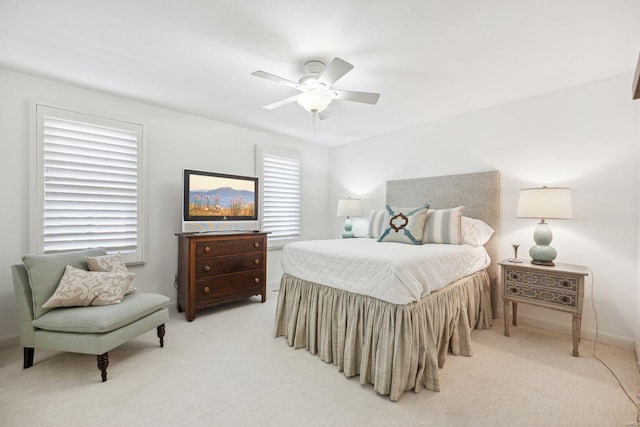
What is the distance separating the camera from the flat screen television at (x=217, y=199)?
3.29 meters

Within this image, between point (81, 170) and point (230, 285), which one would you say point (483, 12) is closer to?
point (230, 285)

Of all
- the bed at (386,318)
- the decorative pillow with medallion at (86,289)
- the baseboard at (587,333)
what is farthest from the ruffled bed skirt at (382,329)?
the decorative pillow with medallion at (86,289)

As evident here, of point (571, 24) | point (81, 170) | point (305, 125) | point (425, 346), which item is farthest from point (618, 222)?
point (81, 170)

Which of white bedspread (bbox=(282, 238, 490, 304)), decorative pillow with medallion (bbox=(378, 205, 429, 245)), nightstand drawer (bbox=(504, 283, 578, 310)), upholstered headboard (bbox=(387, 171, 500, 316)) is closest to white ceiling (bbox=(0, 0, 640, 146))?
upholstered headboard (bbox=(387, 171, 500, 316))

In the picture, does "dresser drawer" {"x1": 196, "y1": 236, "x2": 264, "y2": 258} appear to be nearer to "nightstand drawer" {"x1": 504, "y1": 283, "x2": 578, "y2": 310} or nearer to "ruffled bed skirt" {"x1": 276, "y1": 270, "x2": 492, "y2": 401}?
"ruffled bed skirt" {"x1": 276, "y1": 270, "x2": 492, "y2": 401}

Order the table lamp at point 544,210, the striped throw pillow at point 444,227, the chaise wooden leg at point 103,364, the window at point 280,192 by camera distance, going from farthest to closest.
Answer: the window at point 280,192 < the striped throw pillow at point 444,227 < the table lamp at point 544,210 < the chaise wooden leg at point 103,364

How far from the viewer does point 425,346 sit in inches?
72.8

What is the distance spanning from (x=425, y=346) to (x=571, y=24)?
2296 millimetres

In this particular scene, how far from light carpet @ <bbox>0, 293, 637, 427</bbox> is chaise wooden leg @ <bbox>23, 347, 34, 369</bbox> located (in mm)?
46

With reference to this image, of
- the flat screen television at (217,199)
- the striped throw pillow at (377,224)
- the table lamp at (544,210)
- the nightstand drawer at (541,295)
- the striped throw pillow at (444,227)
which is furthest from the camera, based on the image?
the striped throw pillow at (377,224)

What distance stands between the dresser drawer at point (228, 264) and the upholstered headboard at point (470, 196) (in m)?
2.20

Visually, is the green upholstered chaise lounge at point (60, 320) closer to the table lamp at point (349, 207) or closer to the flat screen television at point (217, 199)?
the flat screen television at point (217, 199)

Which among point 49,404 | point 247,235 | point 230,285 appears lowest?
point 49,404

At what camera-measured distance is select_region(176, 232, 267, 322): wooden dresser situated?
10.2 feet
